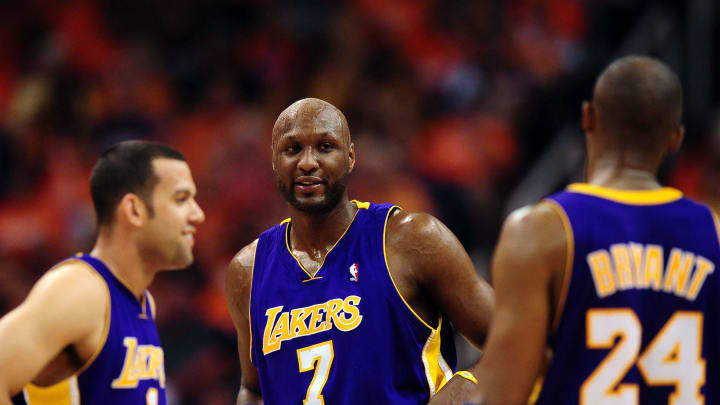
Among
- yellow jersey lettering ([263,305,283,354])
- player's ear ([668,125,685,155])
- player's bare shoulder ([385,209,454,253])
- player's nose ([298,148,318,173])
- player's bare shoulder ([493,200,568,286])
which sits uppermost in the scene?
player's nose ([298,148,318,173])

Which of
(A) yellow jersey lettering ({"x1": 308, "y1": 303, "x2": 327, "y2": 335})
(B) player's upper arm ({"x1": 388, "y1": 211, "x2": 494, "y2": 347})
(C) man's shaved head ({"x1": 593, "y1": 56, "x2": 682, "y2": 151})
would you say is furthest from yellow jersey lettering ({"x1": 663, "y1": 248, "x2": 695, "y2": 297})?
(A) yellow jersey lettering ({"x1": 308, "y1": 303, "x2": 327, "y2": 335})

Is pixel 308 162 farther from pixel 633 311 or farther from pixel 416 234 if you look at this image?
pixel 633 311

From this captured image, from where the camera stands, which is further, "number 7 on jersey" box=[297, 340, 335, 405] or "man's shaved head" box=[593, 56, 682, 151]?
"number 7 on jersey" box=[297, 340, 335, 405]

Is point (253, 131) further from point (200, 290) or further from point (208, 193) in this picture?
point (200, 290)

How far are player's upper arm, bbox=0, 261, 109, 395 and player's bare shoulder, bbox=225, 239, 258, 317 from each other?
529 millimetres

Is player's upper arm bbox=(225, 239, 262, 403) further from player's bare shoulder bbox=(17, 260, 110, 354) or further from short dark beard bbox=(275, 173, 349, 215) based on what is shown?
player's bare shoulder bbox=(17, 260, 110, 354)

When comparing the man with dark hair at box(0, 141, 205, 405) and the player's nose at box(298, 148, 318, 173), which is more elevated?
the player's nose at box(298, 148, 318, 173)

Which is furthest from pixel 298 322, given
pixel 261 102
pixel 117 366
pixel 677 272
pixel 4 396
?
pixel 261 102

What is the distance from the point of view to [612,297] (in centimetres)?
266

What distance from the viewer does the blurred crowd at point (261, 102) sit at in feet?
25.1

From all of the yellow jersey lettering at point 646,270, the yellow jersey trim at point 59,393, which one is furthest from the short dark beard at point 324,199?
the yellow jersey lettering at point 646,270

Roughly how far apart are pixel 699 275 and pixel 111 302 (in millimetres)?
2335

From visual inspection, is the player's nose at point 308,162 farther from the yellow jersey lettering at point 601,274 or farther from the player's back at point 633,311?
the yellow jersey lettering at point 601,274

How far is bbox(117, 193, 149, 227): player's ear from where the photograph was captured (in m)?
4.11
